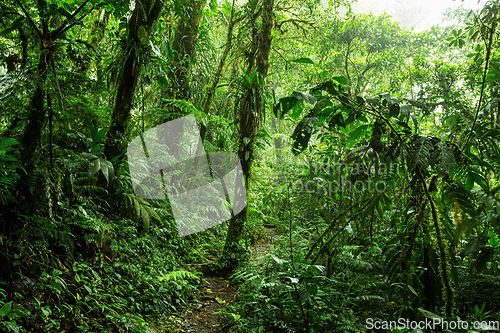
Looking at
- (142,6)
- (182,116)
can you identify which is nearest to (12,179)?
(142,6)

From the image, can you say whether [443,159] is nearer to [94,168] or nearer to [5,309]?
[5,309]

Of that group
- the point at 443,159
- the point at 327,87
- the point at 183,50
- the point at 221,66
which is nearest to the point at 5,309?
the point at 327,87

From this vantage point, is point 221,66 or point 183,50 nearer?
point 221,66

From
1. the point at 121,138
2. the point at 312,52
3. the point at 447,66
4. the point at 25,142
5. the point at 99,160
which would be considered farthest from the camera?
the point at 312,52

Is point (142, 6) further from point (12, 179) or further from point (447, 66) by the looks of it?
point (447, 66)

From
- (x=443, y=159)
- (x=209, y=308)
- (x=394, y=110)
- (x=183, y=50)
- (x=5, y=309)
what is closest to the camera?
(x=443, y=159)

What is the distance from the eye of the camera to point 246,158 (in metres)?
4.45

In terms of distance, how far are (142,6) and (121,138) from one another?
5.09 ft

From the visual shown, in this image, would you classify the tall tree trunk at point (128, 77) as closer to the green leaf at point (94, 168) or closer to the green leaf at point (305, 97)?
the green leaf at point (94, 168)

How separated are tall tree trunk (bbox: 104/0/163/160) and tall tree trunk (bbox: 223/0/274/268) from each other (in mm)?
1505

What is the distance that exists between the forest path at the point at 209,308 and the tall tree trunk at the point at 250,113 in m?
0.39

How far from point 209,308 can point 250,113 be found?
2.66m

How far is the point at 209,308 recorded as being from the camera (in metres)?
3.26

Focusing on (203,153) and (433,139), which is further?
(203,153)
